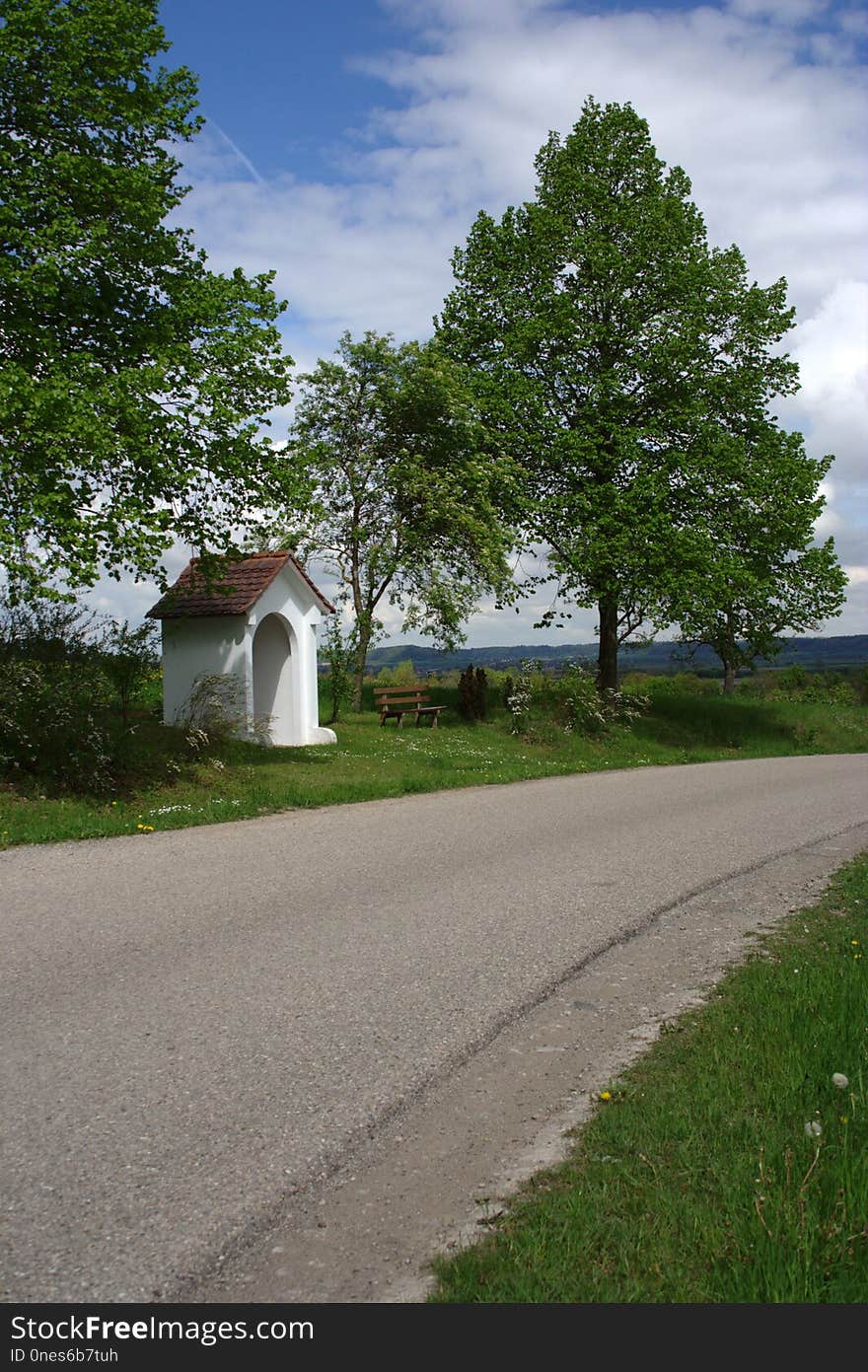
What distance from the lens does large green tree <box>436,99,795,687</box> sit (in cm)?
2734

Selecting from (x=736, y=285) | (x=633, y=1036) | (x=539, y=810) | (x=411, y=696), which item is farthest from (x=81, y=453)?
(x=736, y=285)

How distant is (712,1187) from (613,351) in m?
27.1

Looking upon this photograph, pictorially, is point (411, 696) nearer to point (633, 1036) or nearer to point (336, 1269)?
point (633, 1036)

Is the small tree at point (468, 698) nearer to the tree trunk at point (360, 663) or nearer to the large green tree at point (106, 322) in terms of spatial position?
the tree trunk at point (360, 663)

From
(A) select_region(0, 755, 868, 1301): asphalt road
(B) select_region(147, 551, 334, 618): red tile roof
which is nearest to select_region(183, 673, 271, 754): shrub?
(B) select_region(147, 551, 334, 618): red tile roof

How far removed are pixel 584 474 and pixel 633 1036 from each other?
24.5m

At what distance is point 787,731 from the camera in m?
32.7

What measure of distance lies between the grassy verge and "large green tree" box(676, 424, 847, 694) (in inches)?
125

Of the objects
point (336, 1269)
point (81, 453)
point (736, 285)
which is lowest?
point (336, 1269)

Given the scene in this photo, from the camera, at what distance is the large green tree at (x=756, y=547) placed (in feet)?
87.0

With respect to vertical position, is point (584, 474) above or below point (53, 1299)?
above

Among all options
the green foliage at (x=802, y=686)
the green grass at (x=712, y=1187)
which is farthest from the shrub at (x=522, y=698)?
the green grass at (x=712, y=1187)

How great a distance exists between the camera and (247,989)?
20.0 feet

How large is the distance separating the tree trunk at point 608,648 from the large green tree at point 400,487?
9.21ft
